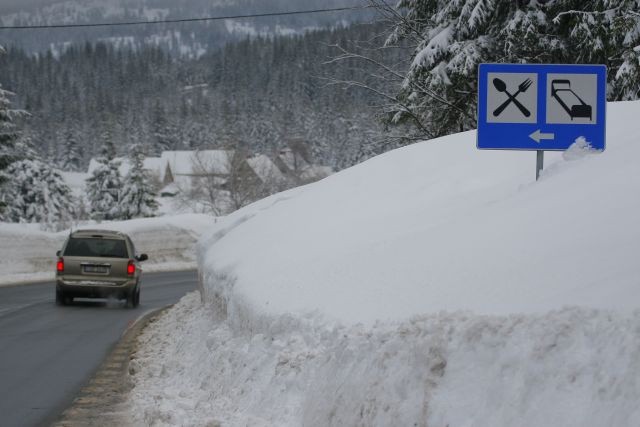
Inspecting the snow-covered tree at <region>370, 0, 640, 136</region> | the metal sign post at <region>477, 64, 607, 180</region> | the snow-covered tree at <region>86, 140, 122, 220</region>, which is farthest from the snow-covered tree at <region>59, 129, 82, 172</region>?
the metal sign post at <region>477, 64, 607, 180</region>

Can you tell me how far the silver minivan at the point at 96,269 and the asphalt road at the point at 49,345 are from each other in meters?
0.35

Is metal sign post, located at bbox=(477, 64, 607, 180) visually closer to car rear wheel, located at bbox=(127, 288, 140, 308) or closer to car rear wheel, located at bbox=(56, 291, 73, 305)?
car rear wheel, located at bbox=(127, 288, 140, 308)

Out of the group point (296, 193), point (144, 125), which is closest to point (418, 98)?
point (296, 193)

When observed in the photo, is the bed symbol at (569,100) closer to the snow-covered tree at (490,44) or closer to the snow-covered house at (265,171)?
the snow-covered tree at (490,44)

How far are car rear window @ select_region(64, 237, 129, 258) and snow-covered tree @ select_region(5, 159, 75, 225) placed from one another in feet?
139

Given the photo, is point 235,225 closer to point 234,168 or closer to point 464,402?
point 464,402

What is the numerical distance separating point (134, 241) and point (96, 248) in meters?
21.1

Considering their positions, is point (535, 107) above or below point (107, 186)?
above

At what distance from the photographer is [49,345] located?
1355 centimetres

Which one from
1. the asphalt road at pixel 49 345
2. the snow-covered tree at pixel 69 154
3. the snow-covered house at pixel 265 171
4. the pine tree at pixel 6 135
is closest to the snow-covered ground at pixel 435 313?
the asphalt road at pixel 49 345

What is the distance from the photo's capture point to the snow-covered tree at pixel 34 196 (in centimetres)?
6165

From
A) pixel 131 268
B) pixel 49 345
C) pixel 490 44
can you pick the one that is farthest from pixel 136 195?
pixel 49 345

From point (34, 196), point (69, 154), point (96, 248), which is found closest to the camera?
point (96, 248)

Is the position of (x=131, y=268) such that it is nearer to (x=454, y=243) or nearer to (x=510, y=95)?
(x=454, y=243)
